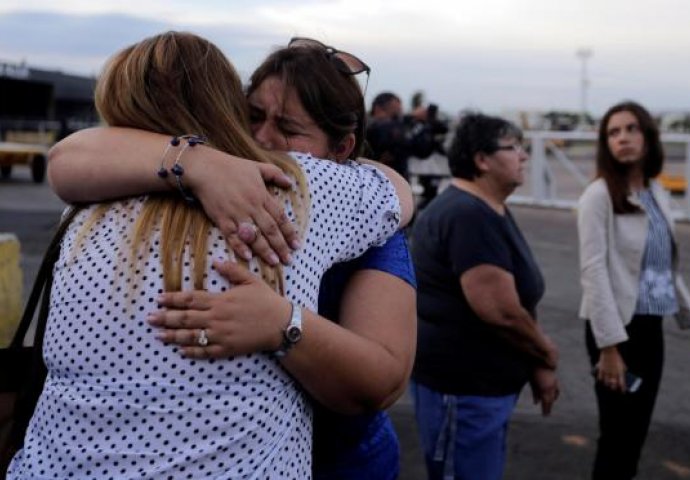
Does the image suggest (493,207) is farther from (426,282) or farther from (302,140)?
(302,140)

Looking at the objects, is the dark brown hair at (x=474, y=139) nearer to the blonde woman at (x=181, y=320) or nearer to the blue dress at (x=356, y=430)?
the blue dress at (x=356, y=430)

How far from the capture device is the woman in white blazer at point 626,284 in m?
3.72

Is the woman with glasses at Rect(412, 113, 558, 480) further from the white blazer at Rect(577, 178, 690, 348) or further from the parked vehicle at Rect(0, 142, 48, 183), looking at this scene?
the parked vehicle at Rect(0, 142, 48, 183)

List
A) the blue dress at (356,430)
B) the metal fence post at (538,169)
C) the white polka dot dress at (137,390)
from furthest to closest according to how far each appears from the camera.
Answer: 1. the metal fence post at (538,169)
2. the blue dress at (356,430)
3. the white polka dot dress at (137,390)

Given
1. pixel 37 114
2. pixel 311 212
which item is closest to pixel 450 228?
pixel 311 212

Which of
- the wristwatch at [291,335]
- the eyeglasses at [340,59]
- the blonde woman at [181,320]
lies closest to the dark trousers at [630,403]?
the eyeglasses at [340,59]

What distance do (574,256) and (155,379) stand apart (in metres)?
10.2

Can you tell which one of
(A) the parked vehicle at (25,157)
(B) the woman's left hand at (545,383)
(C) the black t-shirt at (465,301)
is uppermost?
(C) the black t-shirt at (465,301)

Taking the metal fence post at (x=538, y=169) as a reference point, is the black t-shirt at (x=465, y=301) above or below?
above

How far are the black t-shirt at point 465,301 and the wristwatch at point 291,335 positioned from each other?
5.75 ft

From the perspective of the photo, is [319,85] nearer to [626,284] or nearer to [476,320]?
[476,320]

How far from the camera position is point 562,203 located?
1641 cm

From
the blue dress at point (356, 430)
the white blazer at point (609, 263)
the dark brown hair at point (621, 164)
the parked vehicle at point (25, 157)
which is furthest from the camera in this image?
the parked vehicle at point (25, 157)

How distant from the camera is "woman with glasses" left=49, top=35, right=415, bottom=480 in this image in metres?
1.45
